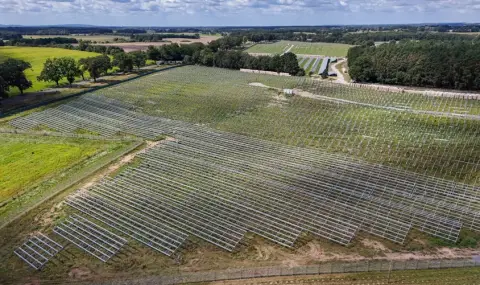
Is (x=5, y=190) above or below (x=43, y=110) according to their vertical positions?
below

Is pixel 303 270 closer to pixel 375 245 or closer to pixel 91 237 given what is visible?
pixel 375 245

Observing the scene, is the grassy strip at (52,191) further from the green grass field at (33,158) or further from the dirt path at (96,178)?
the green grass field at (33,158)

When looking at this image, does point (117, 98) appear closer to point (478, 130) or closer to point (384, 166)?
point (384, 166)

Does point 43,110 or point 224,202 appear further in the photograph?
point 43,110

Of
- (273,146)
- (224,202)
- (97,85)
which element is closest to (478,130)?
(273,146)

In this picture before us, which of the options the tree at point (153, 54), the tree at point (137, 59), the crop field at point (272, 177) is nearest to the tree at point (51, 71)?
the crop field at point (272, 177)

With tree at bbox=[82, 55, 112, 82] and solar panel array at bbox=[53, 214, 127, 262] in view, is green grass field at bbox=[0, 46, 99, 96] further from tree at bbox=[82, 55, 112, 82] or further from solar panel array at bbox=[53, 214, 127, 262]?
solar panel array at bbox=[53, 214, 127, 262]

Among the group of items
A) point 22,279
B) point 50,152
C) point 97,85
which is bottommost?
point 22,279

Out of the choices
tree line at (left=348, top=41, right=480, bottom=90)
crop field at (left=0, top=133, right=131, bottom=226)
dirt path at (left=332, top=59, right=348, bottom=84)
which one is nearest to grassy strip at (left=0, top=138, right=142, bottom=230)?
crop field at (left=0, top=133, right=131, bottom=226)
